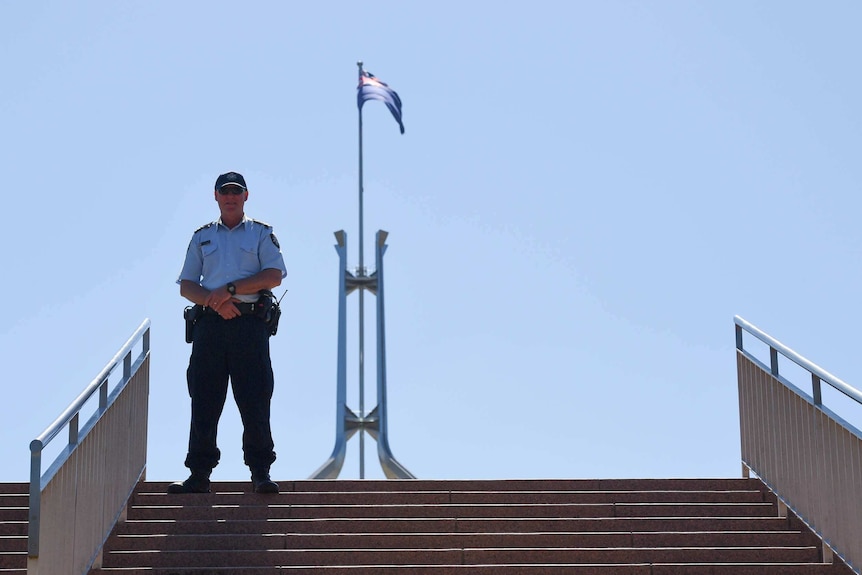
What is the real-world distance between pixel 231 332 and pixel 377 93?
78.2 feet

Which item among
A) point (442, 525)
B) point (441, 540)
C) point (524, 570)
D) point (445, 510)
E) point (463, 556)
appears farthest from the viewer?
point (445, 510)

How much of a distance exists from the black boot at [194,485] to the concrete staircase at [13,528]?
0.83 m

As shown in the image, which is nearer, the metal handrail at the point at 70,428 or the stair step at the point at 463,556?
the metal handrail at the point at 70,428

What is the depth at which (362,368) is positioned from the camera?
32.8 m

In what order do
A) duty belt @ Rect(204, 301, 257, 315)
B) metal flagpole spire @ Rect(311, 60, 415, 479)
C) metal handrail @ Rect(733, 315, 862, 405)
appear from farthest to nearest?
metal flagpole spire @ Rect(311, 60, 415, 479) < duty belt @ Rect(204, 301, 257, 315) < metal handrail @ Rect(733, 315, 862, 405)

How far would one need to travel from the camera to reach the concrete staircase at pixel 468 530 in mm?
7902

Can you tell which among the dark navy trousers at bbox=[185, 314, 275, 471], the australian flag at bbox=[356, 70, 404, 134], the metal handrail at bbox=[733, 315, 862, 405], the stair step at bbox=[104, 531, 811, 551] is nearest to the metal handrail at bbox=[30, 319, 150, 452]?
the dark navy trousers at bbox=[185, 314, 275, 471]

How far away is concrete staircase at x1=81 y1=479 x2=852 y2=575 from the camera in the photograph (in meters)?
7.90

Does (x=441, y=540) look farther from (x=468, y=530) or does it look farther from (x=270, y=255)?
(x=270, y=255)

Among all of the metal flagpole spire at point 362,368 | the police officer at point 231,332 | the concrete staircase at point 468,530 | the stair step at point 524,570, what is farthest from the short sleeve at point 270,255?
the metal flagpole spire at point 362,368

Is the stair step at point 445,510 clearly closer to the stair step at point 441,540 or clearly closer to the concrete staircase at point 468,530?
the concrete staircase at point 468,530

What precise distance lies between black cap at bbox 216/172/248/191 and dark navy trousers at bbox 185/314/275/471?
0.75 meters

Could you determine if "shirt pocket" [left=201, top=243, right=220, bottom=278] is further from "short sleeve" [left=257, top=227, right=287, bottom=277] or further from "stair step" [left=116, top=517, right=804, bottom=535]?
"stair step" [left=116, top=517, right=804, bottom=535]

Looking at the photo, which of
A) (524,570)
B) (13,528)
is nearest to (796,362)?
(524,570)
